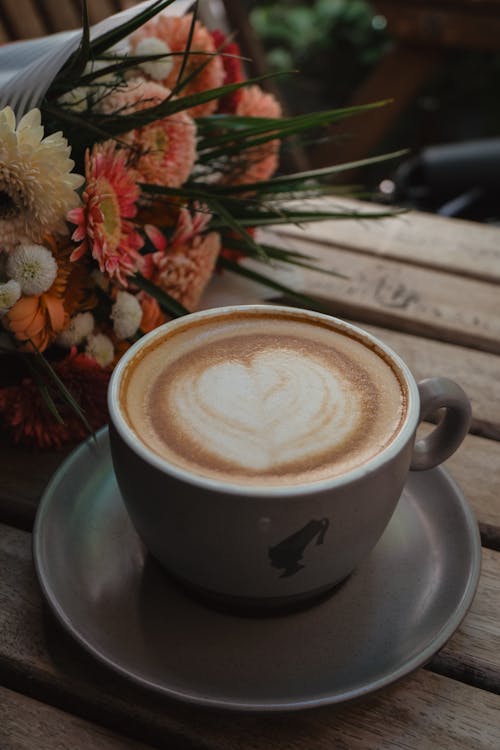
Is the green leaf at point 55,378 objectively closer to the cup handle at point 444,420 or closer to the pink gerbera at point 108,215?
the pink gerbera at point 108,215

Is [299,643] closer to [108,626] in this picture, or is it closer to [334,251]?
[108,626]

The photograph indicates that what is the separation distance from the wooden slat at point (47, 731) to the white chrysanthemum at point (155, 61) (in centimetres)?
56

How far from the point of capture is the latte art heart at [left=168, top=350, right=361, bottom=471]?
457mm

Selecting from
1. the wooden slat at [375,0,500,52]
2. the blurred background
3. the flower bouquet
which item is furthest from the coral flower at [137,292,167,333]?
the wooden slat at [375,0,500,52]

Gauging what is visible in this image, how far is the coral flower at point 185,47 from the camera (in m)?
0.78

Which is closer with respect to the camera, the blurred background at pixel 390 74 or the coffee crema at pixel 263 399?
the coffee crema at pixel 263 399

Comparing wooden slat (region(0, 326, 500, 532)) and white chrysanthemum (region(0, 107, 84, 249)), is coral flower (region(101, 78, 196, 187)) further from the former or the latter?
wooden slat (region(0, 326, 500, 532))

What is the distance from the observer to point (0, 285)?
57 cm

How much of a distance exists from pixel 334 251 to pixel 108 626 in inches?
25.0

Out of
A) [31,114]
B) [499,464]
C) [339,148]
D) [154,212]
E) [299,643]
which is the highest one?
[31,114]

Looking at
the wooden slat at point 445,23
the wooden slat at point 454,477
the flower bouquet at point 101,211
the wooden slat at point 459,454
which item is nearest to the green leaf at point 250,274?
the flower bouquet at point 101,211

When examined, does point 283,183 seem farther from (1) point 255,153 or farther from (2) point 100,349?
(2) point 100,349

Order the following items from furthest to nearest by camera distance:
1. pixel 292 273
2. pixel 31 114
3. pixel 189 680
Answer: pixel 292 273 < pixel 31 114 < pixel 189 680

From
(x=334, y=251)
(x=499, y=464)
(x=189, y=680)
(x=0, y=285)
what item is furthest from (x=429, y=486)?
(x=334, y=251)
